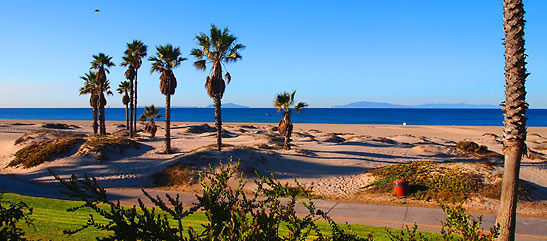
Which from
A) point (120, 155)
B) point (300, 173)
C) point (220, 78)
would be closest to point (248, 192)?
point (300, 173)

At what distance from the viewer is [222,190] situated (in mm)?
5219

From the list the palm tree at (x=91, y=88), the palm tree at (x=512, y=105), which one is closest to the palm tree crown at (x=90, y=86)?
the palm tree at (x=91, y=88)

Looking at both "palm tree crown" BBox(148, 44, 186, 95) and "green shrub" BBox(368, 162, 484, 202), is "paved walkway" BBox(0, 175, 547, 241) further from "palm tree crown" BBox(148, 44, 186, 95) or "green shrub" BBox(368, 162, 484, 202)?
"palm tree crown" BBox(148, 44, 186, 95)

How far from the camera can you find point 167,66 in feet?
98.4

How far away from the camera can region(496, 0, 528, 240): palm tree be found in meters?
7.88

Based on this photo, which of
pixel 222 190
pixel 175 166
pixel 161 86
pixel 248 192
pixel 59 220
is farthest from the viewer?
pixel 161 86

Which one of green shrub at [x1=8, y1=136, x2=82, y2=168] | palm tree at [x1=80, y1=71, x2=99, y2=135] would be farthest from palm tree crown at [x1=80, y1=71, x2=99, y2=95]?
green shrub at [x1=8, y1=136, x2=82, y2=168]

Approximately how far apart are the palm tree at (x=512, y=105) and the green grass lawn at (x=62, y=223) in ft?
5.44

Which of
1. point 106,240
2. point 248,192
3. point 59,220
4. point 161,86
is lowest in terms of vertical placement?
point 248,192

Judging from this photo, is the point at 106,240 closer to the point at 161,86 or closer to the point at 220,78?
the point at 220,78

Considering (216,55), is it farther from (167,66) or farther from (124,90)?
(124,90)

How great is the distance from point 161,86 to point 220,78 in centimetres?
604

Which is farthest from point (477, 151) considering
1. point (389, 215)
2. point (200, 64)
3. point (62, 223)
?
point (62, 223)

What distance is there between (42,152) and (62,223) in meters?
19.7
